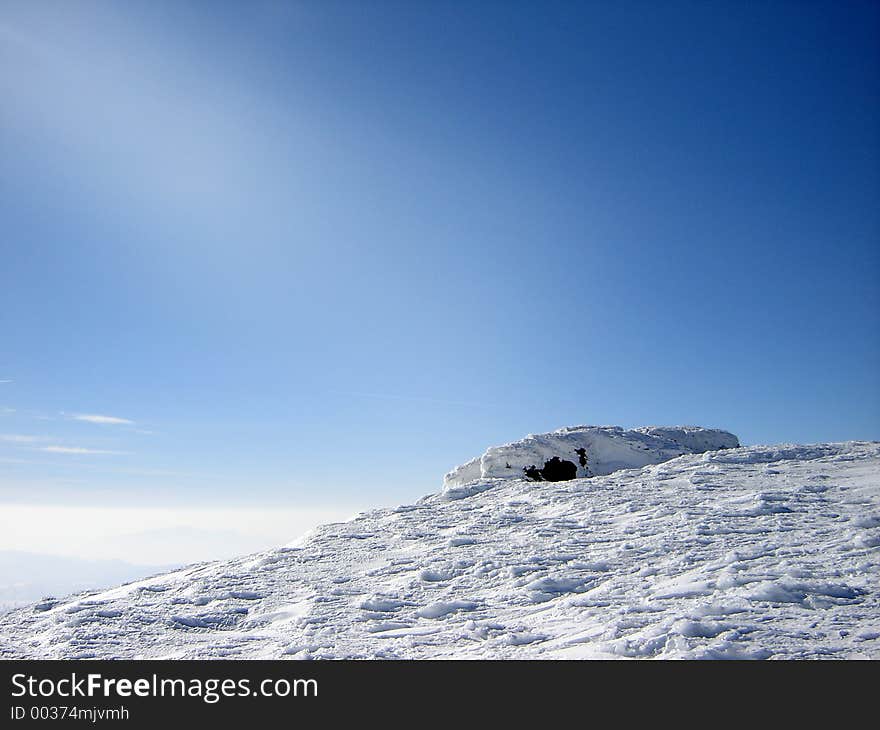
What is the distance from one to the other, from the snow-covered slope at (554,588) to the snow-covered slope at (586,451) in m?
3.87

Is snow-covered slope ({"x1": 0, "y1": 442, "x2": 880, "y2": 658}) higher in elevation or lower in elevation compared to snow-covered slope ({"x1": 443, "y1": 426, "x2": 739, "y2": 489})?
lower

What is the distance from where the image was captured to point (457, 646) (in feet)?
20.6

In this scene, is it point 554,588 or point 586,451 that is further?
point 586,451

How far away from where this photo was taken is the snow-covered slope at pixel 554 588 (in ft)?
19.9

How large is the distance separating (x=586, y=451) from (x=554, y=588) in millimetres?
9924

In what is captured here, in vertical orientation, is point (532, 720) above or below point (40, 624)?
below

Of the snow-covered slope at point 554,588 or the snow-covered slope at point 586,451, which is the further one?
the snow-covered slope at point 586,451

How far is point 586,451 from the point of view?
17.4 metres

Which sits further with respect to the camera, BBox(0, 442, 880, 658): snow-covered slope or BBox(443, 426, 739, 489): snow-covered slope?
BBox(443, 426, 739, 489): snow-covered slope

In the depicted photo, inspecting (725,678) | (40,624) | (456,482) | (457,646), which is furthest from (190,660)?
(456,482)

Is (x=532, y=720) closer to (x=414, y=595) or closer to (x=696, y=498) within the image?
(x=414, y=595)

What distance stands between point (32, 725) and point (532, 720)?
4.71 m

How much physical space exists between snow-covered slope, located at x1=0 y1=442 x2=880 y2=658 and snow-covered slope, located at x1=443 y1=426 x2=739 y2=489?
3874mm

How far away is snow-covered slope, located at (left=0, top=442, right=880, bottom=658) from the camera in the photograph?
605 centimetres
